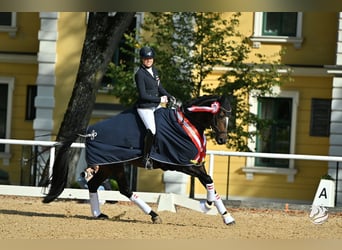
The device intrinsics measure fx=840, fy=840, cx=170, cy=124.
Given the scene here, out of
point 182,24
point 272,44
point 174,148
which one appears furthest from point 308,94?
point 174,148

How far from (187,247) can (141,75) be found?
22.3 feet

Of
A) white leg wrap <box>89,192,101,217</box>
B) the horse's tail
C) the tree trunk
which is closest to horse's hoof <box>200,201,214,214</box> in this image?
white leg wrap <box>89,192,101,217</box>

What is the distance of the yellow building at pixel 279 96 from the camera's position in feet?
65.0

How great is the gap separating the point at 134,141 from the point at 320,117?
40.2 ft

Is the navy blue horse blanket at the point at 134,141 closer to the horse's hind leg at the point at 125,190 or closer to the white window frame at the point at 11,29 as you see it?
the horse's hind leg at the point at 125,190

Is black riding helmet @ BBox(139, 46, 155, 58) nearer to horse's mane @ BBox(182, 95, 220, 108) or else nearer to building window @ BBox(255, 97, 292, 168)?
horse's mane @ BBox(182, 95, 220, 108)

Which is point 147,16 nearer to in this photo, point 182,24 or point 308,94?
Result: point 182,24

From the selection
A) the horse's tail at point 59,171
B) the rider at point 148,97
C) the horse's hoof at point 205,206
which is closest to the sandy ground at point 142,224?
the horse's hoof at point 205,206

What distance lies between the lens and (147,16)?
57.9 feet

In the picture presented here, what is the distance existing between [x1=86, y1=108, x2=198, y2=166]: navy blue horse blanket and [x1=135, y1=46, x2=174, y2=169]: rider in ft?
0.20

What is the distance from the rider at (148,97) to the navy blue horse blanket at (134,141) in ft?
0.20

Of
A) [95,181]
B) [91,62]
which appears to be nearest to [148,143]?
[95,181]

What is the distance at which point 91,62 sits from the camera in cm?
1565

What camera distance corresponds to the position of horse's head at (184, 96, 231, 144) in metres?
8.52
